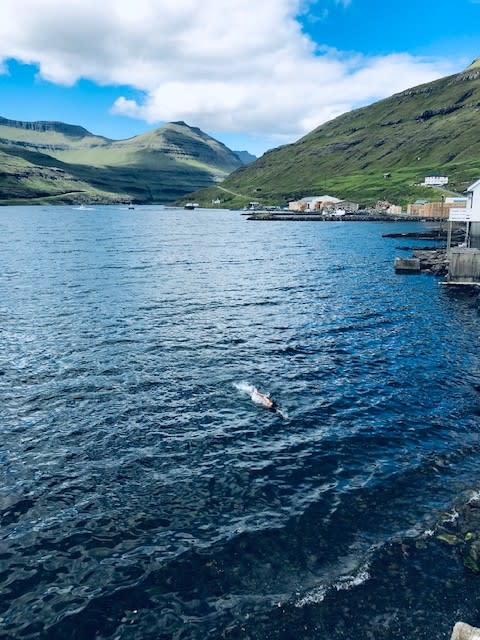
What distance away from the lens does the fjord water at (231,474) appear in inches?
536

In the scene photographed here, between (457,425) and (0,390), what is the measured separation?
1090 inches

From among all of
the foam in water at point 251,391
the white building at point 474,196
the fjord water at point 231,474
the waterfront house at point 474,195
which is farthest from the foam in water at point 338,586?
the white building at point 474,196

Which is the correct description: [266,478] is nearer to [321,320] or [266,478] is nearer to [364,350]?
[364,350]

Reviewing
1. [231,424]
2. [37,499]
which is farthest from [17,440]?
[231,424]

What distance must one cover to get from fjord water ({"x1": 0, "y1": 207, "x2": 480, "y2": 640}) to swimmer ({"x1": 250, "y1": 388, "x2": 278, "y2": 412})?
23.1 inches

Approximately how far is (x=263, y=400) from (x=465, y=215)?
58472mm

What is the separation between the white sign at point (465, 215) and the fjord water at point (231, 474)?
2917cm

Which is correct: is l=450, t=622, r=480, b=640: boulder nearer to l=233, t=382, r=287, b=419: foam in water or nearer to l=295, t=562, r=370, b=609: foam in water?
l=295, t=562, r=370, b=609: foam in water

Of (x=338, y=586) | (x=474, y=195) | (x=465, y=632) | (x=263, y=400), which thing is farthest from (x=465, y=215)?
(x=465, y=632)

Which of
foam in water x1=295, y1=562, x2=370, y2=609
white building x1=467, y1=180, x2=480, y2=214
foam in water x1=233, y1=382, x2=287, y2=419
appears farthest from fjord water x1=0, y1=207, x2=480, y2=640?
white building x1=467, y1=180, x2=480, y2=214

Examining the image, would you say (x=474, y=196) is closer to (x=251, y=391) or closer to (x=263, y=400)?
(x=251, y=391)

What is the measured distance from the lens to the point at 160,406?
26781mm

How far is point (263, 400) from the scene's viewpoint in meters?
27.1

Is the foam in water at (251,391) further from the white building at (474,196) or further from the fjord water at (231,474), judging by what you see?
the white building at (474,196)
